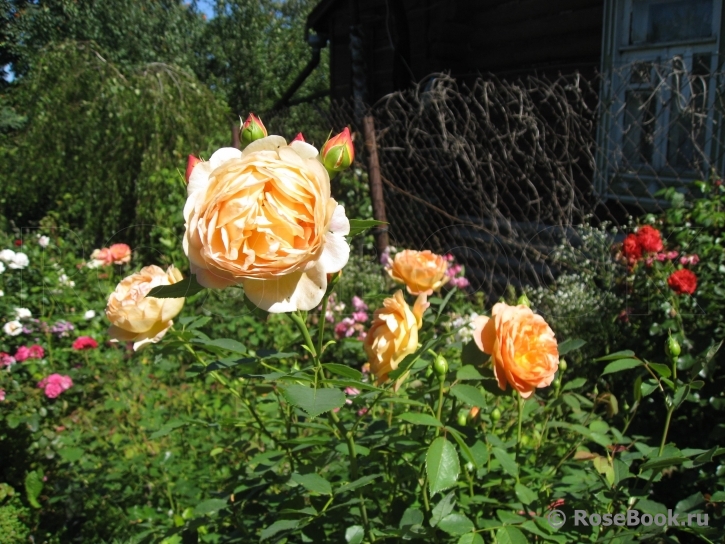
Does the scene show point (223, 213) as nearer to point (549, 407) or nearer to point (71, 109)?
point (549, 407)

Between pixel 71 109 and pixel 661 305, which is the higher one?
pixel 71 109

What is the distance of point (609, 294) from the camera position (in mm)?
2545

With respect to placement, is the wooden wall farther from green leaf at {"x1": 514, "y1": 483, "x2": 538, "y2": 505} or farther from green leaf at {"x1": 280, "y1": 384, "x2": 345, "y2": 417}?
green leaf at {"x1": 280, "y1": 384, "x2": 345, "y2": 417}

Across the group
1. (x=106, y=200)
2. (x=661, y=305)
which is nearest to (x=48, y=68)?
(x=106, y=200)

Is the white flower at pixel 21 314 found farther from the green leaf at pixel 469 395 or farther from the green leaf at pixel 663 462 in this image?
the green leaf at pixel 663 462

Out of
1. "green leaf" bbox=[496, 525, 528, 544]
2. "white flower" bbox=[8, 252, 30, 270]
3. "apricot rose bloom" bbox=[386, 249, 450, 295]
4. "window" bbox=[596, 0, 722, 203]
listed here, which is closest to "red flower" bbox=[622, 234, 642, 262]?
"window" bbox=[596, 0, 722, 203]

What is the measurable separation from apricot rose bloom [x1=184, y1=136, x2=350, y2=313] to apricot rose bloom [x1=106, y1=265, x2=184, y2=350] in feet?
0.97

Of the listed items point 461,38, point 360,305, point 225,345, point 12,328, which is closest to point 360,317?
point 360,305

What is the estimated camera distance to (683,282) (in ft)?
6.54

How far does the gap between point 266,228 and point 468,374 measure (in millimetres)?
419

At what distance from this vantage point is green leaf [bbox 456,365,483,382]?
94cm

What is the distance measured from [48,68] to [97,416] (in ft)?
16.1

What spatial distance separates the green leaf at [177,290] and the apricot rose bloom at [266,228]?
0.14ft

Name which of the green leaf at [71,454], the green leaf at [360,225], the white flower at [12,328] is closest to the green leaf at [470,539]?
the green leaf at [360,225]
